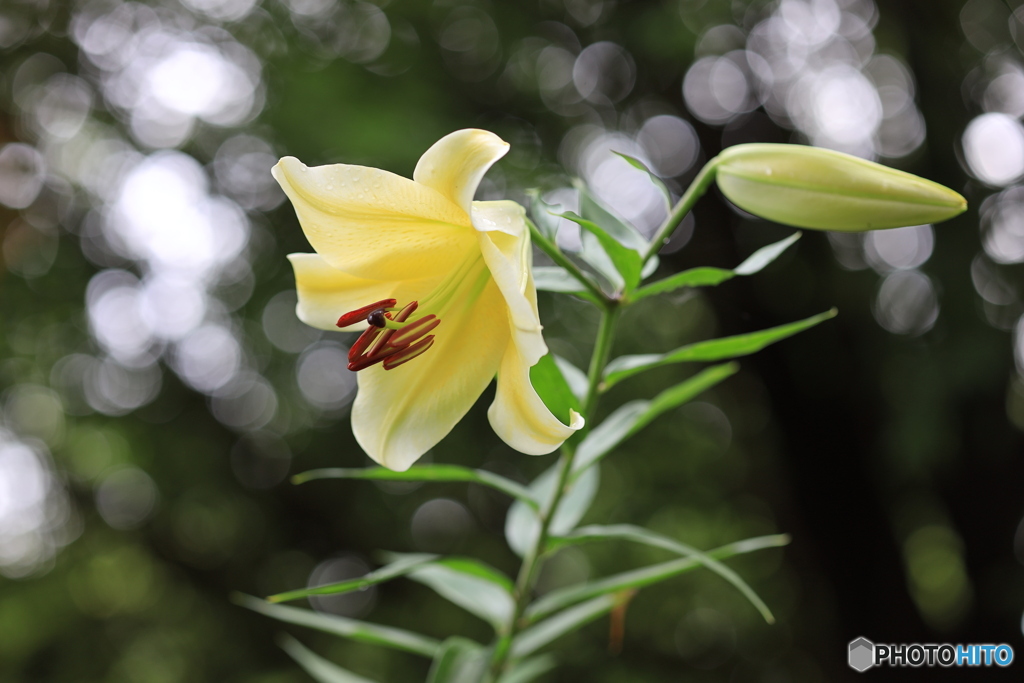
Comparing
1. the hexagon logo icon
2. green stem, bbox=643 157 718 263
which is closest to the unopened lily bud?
green stem, bbox=643 157 718 263

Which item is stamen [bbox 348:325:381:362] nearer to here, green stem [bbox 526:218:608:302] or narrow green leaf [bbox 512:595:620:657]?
green stem [bbox 526:218:608:302]

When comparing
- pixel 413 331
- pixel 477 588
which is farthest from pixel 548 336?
pixel 413 331

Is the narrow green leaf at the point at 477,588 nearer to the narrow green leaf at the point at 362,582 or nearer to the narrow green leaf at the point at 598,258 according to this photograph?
the narrow green leaf at the point at 362,582

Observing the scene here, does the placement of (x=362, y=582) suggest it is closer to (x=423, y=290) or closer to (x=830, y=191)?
(x=423, y=290)

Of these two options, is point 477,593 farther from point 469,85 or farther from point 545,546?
point 469,85

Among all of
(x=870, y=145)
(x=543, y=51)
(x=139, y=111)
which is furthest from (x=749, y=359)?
(x=139, y=111)
